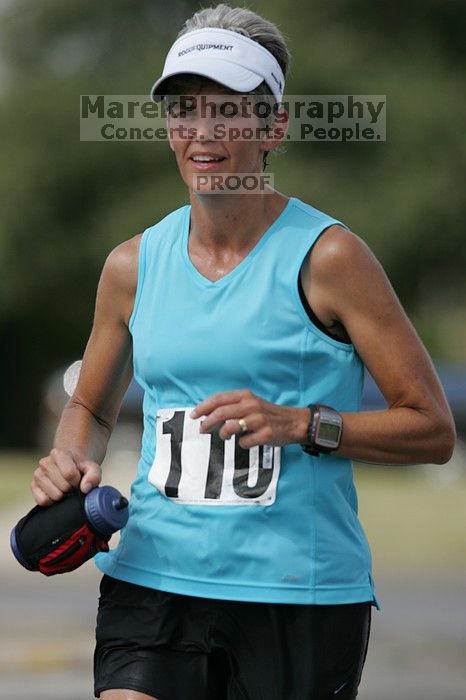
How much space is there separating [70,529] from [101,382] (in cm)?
52

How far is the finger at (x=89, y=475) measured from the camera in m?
3.49

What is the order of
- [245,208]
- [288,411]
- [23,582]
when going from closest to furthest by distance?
[288,411] < [245,208] < [23,582]

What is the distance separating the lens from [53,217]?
1220 inches

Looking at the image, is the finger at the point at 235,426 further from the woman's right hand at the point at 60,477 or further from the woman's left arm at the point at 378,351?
the woman's right hand at the point at 60,477

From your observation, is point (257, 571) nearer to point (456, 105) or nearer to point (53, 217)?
point (456, 105)

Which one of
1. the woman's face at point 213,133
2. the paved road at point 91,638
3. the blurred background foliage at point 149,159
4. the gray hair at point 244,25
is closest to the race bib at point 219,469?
the woman's face at point 213,133

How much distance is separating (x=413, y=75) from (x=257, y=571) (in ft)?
85.7

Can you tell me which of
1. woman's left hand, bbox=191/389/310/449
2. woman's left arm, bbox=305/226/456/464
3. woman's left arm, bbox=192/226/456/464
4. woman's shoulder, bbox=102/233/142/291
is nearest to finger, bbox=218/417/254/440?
woman's left hand, bbox=191/389/310/449

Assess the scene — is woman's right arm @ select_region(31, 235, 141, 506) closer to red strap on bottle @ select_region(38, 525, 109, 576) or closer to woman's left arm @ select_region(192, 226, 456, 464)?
red strap on bottle @ select_region(38, 525, 109, 576)

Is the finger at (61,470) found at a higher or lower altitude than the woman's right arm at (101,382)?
lower

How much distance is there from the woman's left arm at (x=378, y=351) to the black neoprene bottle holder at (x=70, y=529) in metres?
0.54

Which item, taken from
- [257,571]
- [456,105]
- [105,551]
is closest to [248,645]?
[257,571]

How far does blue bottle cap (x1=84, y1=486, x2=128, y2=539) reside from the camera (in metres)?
3.44

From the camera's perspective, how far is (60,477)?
351cm
